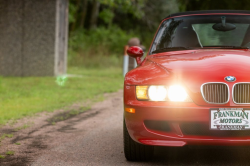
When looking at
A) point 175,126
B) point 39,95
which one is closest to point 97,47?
point 39,95

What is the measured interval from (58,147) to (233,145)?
2.00 metres

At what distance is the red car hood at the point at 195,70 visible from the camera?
406 cm

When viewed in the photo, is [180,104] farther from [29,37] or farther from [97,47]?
[97,47]

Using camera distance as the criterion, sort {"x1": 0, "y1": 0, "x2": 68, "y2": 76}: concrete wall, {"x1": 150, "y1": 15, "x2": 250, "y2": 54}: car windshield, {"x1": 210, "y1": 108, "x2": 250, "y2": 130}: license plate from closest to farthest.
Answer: {"x1": 210, "y1": 108, "x2": 250, "y2": 130}: license plate < {"x1": 150, "y1": 15, "x2": 250, "y2": 54}: car windshield < {"x1": 0, "y1": 0, "x2": 68, "y2": 76}: concrete wall

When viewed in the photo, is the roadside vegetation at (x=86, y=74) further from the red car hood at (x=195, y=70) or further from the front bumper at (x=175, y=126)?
the front bumper at (x=175, y=126)

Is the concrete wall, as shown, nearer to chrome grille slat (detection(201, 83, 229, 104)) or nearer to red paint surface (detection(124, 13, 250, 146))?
red paint surface (detection(124, 13, 250, 146))

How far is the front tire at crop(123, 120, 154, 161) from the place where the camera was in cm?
445

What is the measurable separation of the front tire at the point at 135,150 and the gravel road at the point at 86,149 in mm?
60

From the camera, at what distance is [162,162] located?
452 cm

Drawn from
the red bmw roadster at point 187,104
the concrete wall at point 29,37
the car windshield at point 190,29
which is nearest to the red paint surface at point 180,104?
the red bmw roadster at point 187,104

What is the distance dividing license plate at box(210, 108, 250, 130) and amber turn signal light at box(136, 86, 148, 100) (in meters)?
0.58

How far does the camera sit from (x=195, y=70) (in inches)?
166

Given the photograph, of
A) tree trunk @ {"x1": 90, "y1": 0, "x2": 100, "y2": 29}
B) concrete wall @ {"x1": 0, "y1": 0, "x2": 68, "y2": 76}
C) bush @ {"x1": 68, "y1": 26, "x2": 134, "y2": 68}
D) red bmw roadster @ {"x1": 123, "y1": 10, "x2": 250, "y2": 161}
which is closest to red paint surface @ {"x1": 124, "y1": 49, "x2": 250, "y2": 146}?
red bmw roadster @ {"x1": 123, "y1": 10, "x2": 250, "y2": 161}

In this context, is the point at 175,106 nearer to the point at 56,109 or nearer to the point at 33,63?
the point at 56,109
